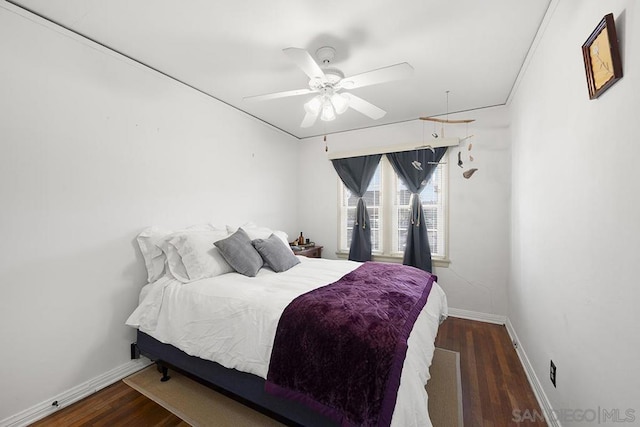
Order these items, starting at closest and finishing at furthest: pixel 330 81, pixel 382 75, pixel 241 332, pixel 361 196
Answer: pixel 241 332, pixel 382 75, pixel 330 81, pixel 361 196

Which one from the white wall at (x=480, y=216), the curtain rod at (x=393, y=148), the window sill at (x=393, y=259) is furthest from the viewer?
the window sill at (x=393, y=259)

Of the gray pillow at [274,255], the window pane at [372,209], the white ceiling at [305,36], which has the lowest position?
the gray pillow at [274,255]

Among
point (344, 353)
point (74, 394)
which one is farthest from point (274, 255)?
point (74, 394)

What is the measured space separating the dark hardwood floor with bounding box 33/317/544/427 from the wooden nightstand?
2.19 m

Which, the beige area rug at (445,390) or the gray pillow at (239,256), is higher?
the gray pillow at (239,256)

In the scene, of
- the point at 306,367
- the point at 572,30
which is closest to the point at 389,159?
the point at 572,30

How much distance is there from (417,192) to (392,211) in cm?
46

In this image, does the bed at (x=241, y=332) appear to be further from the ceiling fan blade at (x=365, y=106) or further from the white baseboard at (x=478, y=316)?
the ceiling fan blade at (x=365, y=106)

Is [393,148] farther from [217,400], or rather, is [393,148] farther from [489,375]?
[217,400]

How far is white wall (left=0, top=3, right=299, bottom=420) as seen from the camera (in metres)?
1.70

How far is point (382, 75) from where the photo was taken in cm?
179

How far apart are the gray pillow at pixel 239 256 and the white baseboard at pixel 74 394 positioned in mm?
1154

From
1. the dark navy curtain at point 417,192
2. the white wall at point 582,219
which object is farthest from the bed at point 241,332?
the dark navy curtain at point 417,192

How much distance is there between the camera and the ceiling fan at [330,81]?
173 centimetres
